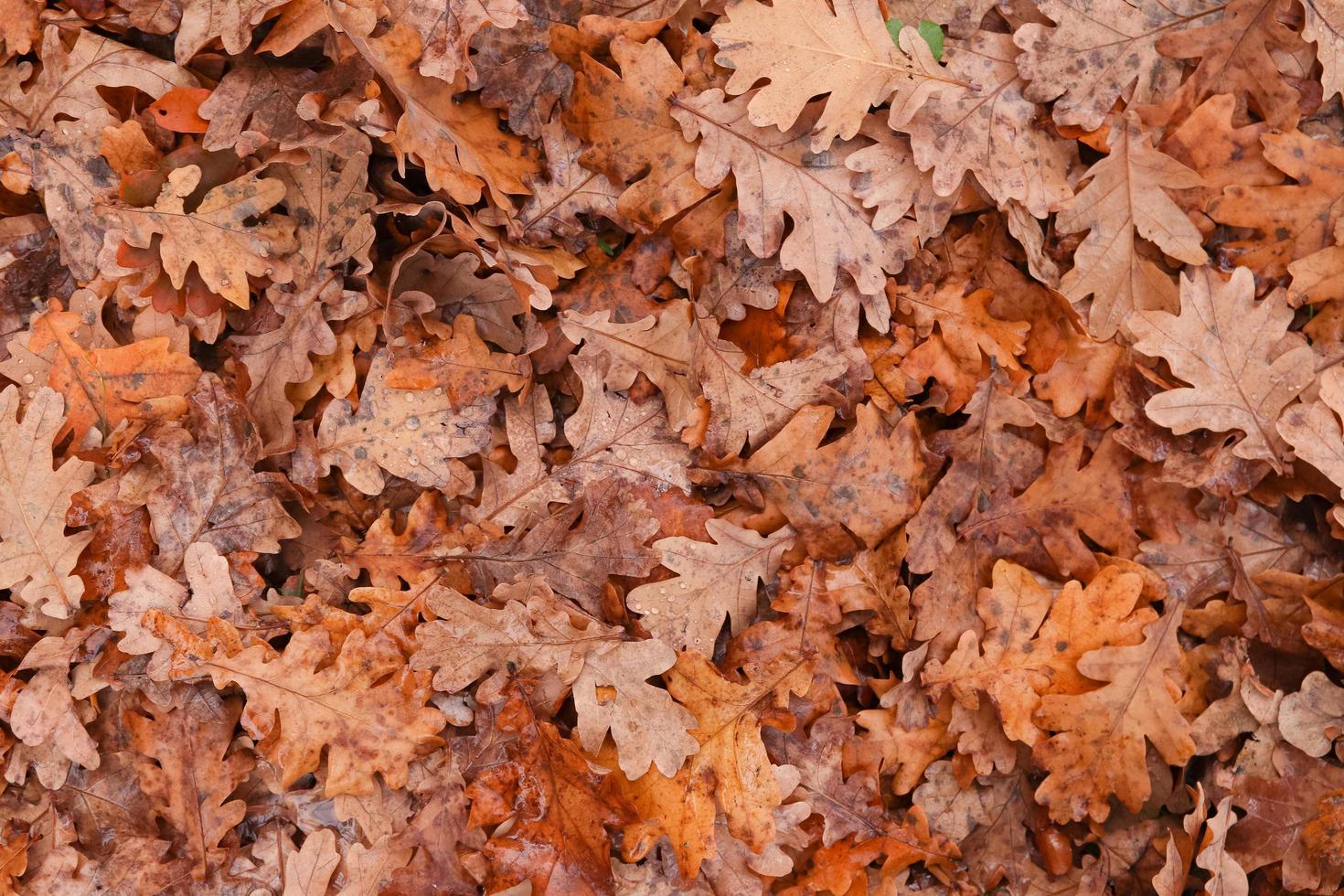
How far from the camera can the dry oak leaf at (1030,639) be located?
2.38 m

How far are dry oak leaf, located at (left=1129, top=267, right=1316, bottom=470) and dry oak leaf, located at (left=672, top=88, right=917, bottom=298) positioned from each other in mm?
705

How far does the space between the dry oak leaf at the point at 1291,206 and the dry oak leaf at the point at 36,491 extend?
2.92m

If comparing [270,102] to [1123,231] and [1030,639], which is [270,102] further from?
[1030,639]

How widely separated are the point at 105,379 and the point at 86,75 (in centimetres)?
73

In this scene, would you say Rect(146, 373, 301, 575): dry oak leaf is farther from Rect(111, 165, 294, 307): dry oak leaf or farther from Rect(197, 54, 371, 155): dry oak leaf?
Rect(197, 54, 371, 155): dry oak leaf

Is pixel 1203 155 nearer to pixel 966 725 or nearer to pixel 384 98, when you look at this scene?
pixel 966 725

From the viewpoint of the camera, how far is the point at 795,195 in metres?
2.37

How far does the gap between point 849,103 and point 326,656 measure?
179cm

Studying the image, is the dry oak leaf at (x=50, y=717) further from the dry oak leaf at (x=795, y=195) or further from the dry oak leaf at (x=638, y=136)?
A: the dry oak leaf at (x=795, y=195)

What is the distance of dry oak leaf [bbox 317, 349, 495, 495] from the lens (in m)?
2.42

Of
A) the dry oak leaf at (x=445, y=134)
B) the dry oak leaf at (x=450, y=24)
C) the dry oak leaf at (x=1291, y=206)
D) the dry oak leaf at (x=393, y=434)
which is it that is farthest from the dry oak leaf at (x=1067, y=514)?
the dry oak leaf at (x=450, y=24)

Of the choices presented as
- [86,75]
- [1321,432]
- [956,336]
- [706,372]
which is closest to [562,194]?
[706,372]

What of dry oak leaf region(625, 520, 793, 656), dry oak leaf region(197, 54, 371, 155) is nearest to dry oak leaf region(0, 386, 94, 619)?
dry oak leaf region(197, 54, 371, 155)

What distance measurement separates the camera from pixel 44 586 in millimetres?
2334
